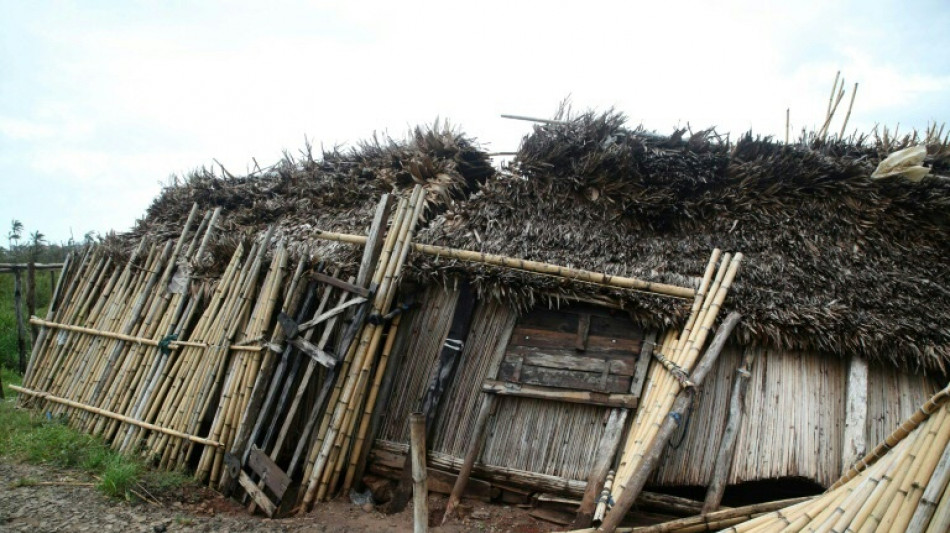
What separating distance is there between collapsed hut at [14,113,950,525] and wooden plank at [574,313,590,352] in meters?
0.02

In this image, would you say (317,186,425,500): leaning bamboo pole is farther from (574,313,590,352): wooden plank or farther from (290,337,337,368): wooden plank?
(574,313,590,352): wooden plank

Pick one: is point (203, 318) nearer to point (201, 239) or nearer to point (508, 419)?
point (201, 239)

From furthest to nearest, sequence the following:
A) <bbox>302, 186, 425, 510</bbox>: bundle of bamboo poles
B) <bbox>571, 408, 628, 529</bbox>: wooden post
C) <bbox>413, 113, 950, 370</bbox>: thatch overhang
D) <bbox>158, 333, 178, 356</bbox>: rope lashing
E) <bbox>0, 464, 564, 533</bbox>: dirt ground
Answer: <bbox>158, 333, 178, 356</bbox>: rope lashing → <bbox>302, 186, 425, 510</bbox>: bundle of bamboo poles → <bbox>413, 113, 950, 370</bbox>: thatch overhang → <bbox>571, 408, 628, 529</bbox>: wooden post → <bbox>0, 464, 564, 533</bbox>: dirt ground

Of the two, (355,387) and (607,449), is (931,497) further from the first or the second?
(355,387)

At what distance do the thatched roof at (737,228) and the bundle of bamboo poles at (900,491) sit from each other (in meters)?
1.97

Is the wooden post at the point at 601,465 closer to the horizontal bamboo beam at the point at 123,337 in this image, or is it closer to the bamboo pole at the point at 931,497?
the bamboo pole at the point at 931,497

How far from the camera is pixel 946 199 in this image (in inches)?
215

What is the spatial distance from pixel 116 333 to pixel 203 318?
4.37 feet

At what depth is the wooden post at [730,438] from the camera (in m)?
4.63

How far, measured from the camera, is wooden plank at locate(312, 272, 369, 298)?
5.10 m

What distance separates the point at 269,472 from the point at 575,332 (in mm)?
2763

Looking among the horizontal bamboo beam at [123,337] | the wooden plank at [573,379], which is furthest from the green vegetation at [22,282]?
the wooden plank at [573,379]

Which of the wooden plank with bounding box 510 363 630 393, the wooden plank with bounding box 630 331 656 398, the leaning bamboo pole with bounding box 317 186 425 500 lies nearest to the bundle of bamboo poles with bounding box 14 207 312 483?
the leaning bamboo pole with bounding box 317 186 425 500

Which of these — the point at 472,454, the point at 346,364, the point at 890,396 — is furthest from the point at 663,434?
the point at 346,364
